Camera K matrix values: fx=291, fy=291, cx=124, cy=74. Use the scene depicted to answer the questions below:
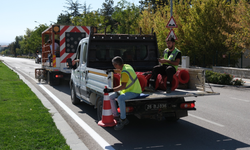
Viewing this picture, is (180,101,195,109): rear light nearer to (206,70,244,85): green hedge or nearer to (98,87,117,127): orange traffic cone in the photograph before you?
(98,87,117,127): orange traffic cone

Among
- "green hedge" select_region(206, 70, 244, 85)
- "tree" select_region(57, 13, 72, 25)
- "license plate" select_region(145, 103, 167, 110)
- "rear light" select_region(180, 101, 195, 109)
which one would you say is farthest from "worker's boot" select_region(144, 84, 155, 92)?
"tree" select_region(57, 13, 72, 25)

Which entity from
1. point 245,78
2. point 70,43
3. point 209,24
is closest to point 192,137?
point 70,43

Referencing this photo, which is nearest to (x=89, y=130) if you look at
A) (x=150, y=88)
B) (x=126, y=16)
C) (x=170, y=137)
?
(x=150, y=88)

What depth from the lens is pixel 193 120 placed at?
780 centimetres

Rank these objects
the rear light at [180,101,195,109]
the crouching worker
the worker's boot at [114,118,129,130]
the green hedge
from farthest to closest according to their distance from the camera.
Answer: the green hedge, the rear light at [180,101,195,109], the worker's boot at [114,118,129,130], the crouching worker

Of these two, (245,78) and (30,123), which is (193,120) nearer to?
(30,123)

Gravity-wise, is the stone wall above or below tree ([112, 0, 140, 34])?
below

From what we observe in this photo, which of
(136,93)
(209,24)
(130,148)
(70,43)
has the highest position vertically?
(209,24)

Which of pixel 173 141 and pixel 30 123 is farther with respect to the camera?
pixel 30 123

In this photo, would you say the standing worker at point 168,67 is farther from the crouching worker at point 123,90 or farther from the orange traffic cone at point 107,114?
the orange traffic cone at point 107,114

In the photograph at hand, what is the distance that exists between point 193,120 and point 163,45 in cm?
2070

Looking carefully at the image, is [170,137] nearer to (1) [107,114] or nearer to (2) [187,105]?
(2) [187,105]

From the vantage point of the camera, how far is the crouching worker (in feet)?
19.3

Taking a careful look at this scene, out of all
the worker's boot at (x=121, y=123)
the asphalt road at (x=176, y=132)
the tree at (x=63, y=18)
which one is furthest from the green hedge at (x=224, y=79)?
the tree at (x=63, y=18)
